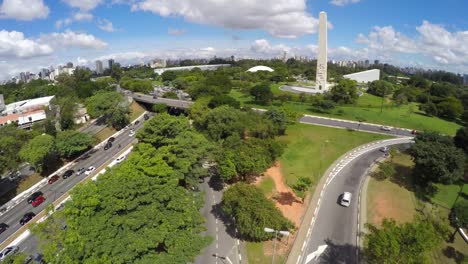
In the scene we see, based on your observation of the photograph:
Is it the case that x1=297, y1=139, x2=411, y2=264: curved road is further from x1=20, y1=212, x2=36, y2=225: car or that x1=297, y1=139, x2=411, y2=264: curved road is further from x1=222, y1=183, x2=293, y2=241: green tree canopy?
x1=20, y1=212, x2=36, y2=225: car

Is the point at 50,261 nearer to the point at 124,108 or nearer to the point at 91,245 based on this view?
the point at 91,245

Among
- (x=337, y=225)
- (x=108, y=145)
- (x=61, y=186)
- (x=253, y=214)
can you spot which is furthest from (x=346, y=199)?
(x=108, y=145)

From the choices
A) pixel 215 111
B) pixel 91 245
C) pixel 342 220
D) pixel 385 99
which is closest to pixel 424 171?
pixel 342 220

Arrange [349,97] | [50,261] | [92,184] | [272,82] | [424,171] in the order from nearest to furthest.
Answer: [50,261], [92,184], [424,171], [349,97], [272,82]

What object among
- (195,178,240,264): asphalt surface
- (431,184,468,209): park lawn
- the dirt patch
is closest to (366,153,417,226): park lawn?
(431,184,468,209): park lawn

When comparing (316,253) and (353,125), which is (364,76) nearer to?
(353,125)
